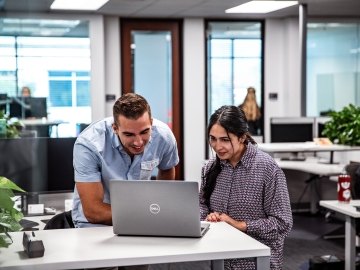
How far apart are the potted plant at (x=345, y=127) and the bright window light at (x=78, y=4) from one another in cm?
292

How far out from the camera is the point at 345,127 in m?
5.87

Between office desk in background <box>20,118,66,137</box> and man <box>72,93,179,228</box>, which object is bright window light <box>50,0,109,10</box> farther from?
man <box>72,93,179,228</box>

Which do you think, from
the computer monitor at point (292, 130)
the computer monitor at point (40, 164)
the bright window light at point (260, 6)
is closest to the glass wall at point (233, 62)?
the bright window light at point (260, 6)

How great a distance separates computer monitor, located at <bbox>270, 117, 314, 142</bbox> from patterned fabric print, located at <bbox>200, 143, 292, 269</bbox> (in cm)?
400

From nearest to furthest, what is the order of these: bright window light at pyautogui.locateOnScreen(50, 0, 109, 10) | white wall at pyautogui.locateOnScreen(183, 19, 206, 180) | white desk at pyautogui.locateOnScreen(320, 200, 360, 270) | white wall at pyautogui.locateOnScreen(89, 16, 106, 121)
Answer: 1. white desk at pyautogui.locateOnScreen(320, 200, 360, 270)
2. bright window light at pyautogui.locateOnScreen(50, 0, 109, 10)
3. white wall at pyautogui.locateOnScreen(89, 16, 106, 121)
4. white wall at pyautogui.locateOnScreen(183, 19, 206, 180)

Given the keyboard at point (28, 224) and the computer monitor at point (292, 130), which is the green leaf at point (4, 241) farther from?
the computer monitor at point (292, 130)

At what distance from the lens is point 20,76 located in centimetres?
792

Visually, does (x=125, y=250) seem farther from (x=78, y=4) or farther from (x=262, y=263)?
(x=78, y=4)

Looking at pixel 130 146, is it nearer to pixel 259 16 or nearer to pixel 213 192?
pixel 213 192

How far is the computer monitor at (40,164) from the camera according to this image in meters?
3.53

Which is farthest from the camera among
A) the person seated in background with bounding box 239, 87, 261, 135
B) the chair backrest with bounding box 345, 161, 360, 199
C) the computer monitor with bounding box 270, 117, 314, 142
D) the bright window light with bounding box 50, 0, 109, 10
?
the person seated in background with bounding box 239, 87, 261, 135

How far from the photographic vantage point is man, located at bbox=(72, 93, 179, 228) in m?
2.46

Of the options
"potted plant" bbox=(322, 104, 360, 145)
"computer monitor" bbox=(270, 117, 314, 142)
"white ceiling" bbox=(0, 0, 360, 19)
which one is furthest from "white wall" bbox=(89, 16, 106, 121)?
"potted plant" bbox=(322, 104, 360, 145)

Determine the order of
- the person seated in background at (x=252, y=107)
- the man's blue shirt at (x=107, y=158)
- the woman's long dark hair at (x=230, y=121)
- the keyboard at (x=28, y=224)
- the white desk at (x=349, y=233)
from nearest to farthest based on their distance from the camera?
the woman's long dark hair at (x=230, y=121) < the man's blue shirt at (x=107, y=158) < the keyboard at (x=28, y=224) < the white desk at (x=349, y=233) < the person seated in background at (x=252, y=107)
